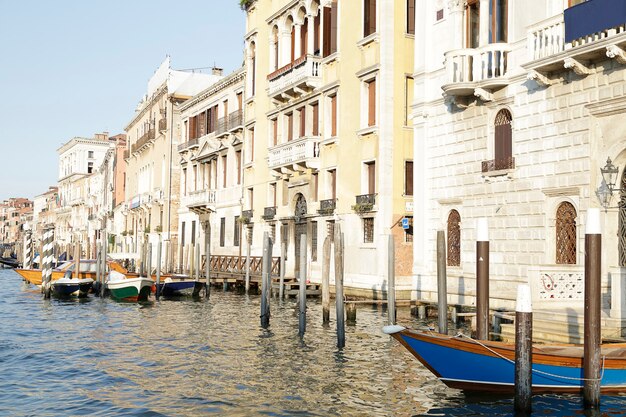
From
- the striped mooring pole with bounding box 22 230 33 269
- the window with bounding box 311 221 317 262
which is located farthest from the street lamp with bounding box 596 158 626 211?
the striped mooring pole with bounding box 22 230 33 269

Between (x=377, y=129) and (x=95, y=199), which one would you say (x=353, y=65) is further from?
(x=95, y=199)

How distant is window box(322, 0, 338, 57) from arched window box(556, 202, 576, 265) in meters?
11.8

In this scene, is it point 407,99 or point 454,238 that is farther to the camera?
point 407,99

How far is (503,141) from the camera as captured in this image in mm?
16812

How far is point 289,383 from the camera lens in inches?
453

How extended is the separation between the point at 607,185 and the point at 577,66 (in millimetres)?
2155

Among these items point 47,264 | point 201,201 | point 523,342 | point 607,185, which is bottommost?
point 523,342

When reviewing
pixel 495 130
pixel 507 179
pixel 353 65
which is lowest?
pixel 507 179

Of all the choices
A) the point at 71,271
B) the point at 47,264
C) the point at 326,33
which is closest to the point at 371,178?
the point at 326,33

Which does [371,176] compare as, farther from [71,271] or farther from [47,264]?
[71,271]

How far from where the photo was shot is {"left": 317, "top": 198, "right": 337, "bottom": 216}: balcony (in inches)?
969

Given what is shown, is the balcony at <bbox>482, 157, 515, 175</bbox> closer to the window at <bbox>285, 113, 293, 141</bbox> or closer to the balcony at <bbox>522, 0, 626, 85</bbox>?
the balcony at <bbox>522, 0, 626, 85</bbox>

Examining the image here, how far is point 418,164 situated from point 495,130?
275 cm

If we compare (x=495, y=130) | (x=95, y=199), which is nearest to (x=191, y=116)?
(x=495, y=130)
